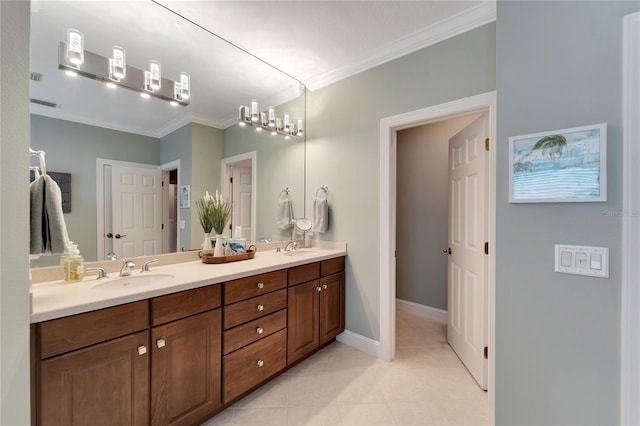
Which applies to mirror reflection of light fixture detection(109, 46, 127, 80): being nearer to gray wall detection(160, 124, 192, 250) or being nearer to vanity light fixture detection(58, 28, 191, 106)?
vanity light fixture detection(58, 28, 191, 106)

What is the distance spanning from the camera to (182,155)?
1960 millimetres

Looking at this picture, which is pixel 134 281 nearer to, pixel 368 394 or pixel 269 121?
pixel 368 394

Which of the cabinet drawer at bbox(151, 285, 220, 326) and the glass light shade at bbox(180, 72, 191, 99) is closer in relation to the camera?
the cabinet drawer at bbox(151, 285, 220, 326)

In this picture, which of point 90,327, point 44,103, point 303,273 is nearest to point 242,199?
point 303,273

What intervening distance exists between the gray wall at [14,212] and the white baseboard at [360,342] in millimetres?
2088

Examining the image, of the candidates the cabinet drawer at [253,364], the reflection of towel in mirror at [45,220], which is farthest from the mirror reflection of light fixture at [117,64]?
the cabinet drawer at [253,364]

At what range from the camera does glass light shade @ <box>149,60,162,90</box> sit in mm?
1700

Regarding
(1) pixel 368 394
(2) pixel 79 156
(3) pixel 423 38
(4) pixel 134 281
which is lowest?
(1) pixel 368 394

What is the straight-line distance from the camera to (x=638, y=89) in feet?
3.08

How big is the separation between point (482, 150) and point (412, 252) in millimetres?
1723

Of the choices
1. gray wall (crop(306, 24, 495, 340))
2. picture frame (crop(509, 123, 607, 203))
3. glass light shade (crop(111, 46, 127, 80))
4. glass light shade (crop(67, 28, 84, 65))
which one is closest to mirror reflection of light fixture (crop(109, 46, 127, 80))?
glass light shade (crop(111, 46, 127, 80))

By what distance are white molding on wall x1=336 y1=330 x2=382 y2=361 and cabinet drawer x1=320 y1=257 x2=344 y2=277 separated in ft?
2.08

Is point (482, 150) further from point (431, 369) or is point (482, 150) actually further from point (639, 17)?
point (431, 369)

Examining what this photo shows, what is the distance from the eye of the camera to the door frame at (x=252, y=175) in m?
2.23
